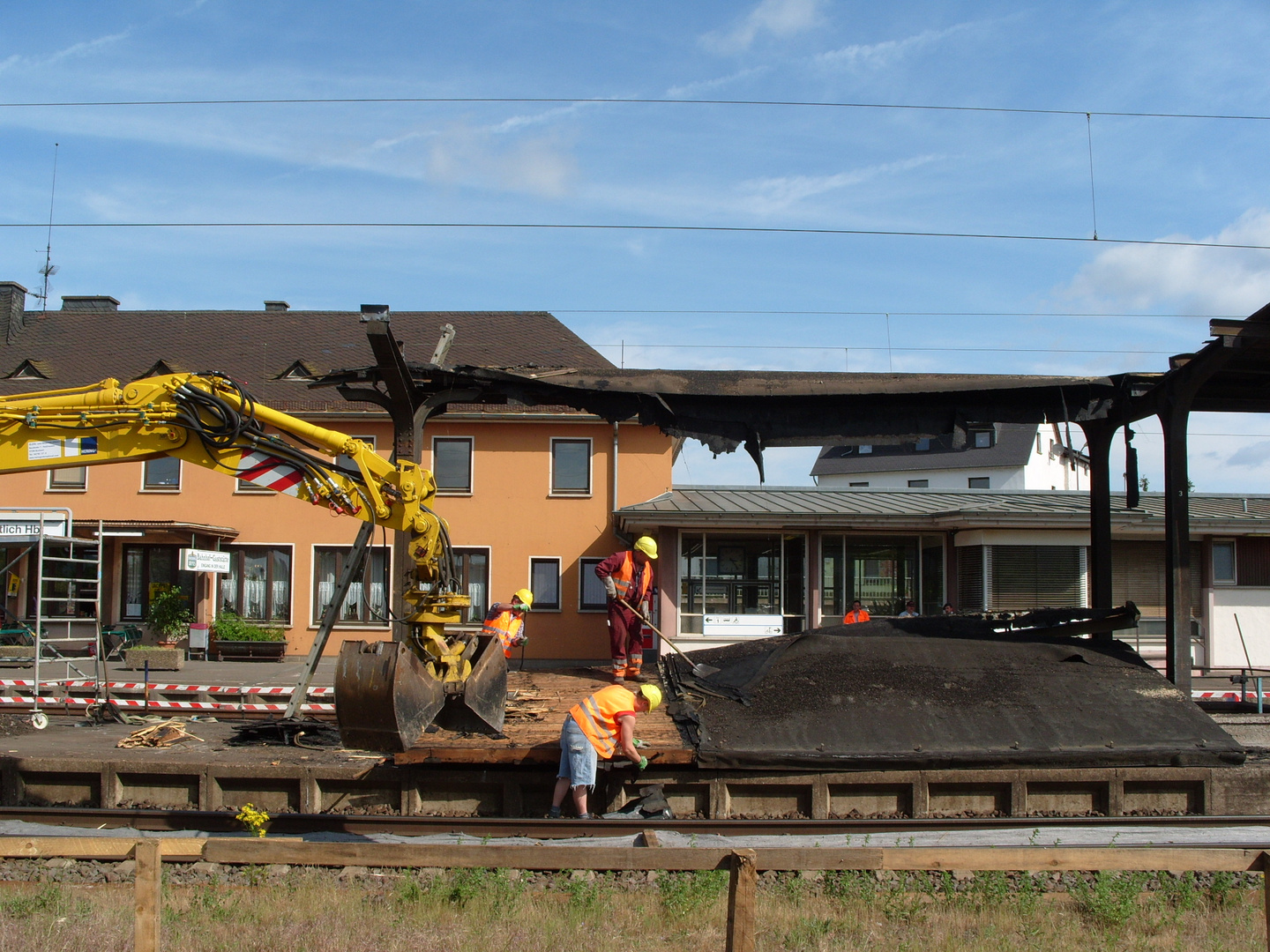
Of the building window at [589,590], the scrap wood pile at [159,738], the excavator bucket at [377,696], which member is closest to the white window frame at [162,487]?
the building window at [589,590]

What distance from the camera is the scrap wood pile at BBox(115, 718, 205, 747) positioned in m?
9.38

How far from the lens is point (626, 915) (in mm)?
5984

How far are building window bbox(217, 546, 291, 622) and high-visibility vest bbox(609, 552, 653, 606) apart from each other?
53.4ft

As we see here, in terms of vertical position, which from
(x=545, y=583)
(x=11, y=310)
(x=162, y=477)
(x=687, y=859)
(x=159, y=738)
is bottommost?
(x=159, y=738)

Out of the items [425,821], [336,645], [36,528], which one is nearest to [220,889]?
[425,821]

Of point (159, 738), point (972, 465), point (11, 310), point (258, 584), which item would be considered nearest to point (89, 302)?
point (11, 310)

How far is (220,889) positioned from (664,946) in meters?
3.01

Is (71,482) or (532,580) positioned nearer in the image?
(532,580)

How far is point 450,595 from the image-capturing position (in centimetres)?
778

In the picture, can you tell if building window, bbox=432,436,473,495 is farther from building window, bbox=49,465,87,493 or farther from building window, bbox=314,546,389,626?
building window, bbox=49,465,87,493

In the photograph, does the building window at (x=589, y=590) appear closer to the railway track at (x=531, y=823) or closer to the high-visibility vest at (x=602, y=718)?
the railway track at (x=531, y=823)

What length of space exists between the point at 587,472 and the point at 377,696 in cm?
1834

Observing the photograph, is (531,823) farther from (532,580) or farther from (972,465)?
(972,465)

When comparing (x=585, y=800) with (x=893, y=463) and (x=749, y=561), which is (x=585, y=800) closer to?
(x=749, y=561)
